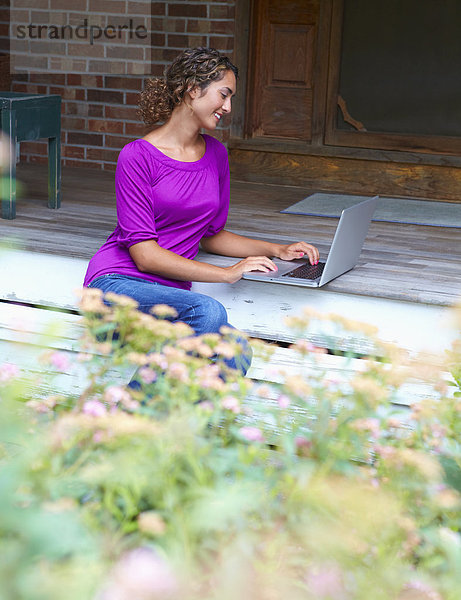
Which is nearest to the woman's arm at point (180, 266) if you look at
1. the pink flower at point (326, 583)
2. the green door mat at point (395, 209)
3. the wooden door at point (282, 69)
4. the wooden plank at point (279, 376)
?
the wooden plank at point (279, 376)

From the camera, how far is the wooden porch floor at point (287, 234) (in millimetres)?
3068

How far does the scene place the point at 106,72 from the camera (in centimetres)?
566

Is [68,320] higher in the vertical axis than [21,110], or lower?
lower

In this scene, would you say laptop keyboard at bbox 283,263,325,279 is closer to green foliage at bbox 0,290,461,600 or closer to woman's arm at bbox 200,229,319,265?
woman's arm at bbox 200,229,319,265

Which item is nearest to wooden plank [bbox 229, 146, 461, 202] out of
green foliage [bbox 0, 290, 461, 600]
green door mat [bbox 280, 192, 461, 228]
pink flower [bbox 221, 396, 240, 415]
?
green door mat [bbox 280, 192, 461, 228]

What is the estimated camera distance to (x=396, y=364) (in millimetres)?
1459

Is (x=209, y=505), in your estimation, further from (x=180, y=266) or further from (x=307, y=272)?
(x=307, y=272)

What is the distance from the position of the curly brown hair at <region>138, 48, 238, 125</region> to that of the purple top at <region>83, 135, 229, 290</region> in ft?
0.52

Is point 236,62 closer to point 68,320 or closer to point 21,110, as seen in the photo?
point 21,110

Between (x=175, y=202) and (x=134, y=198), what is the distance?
0.15 metres

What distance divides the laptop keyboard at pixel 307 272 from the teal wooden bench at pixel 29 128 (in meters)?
1.45

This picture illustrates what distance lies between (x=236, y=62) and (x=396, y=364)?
420 centimetres

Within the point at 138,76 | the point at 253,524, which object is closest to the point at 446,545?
the point at 253,524

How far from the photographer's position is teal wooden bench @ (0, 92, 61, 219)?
3.86 metres
